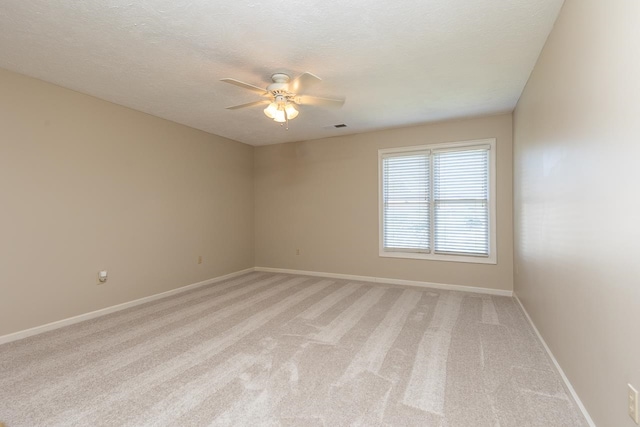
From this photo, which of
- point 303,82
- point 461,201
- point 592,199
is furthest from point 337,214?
point 592,199

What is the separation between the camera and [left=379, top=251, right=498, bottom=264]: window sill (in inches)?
165

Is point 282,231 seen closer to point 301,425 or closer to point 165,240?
point 165,240

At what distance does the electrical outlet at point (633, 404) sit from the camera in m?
1.15

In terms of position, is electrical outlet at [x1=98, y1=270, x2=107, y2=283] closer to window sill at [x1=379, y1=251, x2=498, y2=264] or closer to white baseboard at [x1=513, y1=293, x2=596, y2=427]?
window sill at [x1=379, y1=251, x2=498, y2=264]

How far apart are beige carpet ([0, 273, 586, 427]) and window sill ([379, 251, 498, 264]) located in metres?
0.76

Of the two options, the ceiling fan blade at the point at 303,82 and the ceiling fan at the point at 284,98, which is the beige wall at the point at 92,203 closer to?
the ceiling fan at the point at 284,98

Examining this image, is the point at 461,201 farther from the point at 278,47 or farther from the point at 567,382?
the point at 278,47

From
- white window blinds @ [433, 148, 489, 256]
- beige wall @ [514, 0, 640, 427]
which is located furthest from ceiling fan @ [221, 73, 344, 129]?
white window blinds @ [433, 148, 489, 256]

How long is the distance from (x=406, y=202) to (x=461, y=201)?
81cm

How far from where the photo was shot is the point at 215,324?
3.10 m

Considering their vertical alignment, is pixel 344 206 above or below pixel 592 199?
above

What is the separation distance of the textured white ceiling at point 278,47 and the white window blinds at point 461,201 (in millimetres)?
910

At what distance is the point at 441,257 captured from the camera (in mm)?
4484

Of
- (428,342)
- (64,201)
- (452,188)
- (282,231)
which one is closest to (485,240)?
(452,188)
